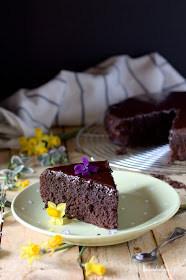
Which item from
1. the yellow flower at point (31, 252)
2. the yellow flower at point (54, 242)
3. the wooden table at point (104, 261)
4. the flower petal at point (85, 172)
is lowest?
the wooden table at point (104, 261)

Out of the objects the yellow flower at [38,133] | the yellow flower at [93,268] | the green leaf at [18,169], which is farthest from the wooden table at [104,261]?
the yellow flower at [38,133]

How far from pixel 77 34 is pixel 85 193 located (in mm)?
2054

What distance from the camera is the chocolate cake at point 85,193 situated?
1.90 m

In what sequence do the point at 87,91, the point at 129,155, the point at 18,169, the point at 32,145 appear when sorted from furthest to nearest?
the point at 87,91, the point at 32,145, the point at 129,155, the point at 18,169

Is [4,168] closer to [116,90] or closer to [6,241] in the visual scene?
[6,241]

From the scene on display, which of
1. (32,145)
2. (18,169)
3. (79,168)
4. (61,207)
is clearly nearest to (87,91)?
(32,145)

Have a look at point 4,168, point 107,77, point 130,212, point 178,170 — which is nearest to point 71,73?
point 107,77

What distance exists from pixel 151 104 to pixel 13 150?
1027 millimetres

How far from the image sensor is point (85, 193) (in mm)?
1978

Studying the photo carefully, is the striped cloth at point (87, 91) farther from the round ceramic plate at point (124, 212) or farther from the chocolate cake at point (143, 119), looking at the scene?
the round ceramic plate at point (124, 212)

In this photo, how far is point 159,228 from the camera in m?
2.00

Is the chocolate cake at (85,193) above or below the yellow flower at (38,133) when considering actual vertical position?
above

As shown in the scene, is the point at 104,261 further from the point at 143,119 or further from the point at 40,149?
the point at 143,119

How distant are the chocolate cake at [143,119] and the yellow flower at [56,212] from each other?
1.20m
